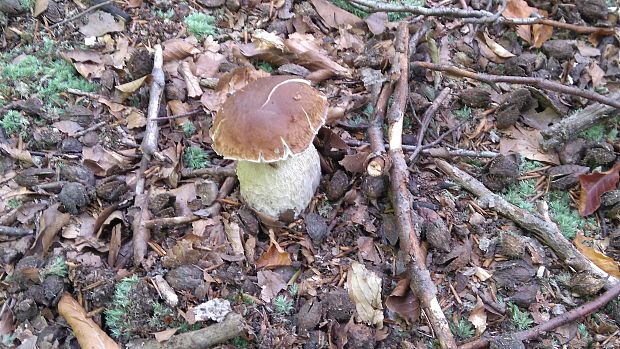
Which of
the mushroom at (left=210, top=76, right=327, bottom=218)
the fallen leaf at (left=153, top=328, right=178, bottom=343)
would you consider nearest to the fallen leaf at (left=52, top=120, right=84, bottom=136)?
the mushroom at (left=210, top=76, right=327, bottom=218)

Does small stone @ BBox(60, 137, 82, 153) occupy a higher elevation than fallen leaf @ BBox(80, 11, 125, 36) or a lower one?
lower

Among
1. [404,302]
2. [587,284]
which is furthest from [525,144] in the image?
[404,302]

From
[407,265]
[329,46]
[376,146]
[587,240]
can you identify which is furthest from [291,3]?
[587,240]

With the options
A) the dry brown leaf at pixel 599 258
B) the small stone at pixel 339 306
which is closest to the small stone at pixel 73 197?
the small stone at pixel 339 306

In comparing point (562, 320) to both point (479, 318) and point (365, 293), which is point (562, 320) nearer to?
point (479, 318)

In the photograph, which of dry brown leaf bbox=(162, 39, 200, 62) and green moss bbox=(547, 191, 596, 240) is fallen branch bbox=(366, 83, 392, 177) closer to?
green moss bbox=(547, 191, 596, 240)

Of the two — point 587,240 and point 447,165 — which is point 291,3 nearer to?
point 447,165
